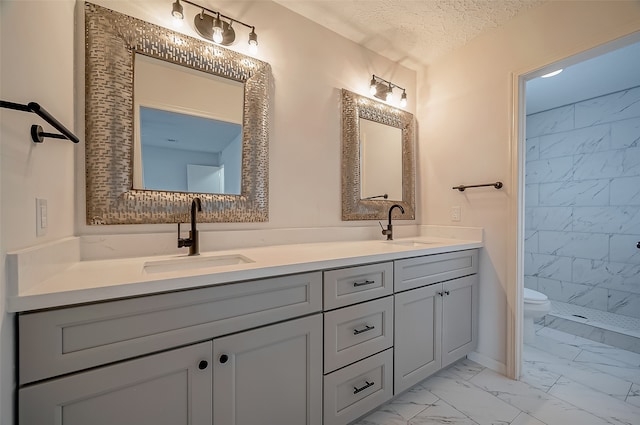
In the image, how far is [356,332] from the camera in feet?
4.32

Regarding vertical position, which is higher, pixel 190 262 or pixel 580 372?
pixel 190 262

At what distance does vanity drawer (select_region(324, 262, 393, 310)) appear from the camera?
122cm

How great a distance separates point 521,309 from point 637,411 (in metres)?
0.67

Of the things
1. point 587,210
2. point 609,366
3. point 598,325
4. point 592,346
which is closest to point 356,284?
point 609,366

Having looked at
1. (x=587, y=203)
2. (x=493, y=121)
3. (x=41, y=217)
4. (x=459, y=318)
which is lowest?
(x=459, y=318)

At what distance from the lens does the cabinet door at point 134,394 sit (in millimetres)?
718

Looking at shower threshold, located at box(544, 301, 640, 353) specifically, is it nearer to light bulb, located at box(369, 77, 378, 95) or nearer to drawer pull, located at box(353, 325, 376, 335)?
drawer pull, located at box(353, 325, 376, 335)

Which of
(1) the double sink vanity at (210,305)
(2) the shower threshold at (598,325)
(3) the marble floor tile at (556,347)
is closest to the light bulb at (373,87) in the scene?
(1) the double sink vanity at (210,305)

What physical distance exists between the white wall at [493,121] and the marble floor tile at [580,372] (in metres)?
0.39

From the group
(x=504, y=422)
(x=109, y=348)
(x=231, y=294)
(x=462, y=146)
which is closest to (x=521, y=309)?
(x=504, y=422)

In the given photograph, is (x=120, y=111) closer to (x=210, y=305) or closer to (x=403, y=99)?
(x=210, y=305)

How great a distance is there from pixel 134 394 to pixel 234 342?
310mm

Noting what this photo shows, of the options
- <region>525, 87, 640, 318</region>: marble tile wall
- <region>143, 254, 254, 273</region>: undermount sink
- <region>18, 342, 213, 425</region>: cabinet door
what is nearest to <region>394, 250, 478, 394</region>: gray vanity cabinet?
<region>143, 254, 254, 273</region>: undermount sink

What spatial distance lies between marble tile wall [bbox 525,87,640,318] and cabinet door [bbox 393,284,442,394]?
254cm
